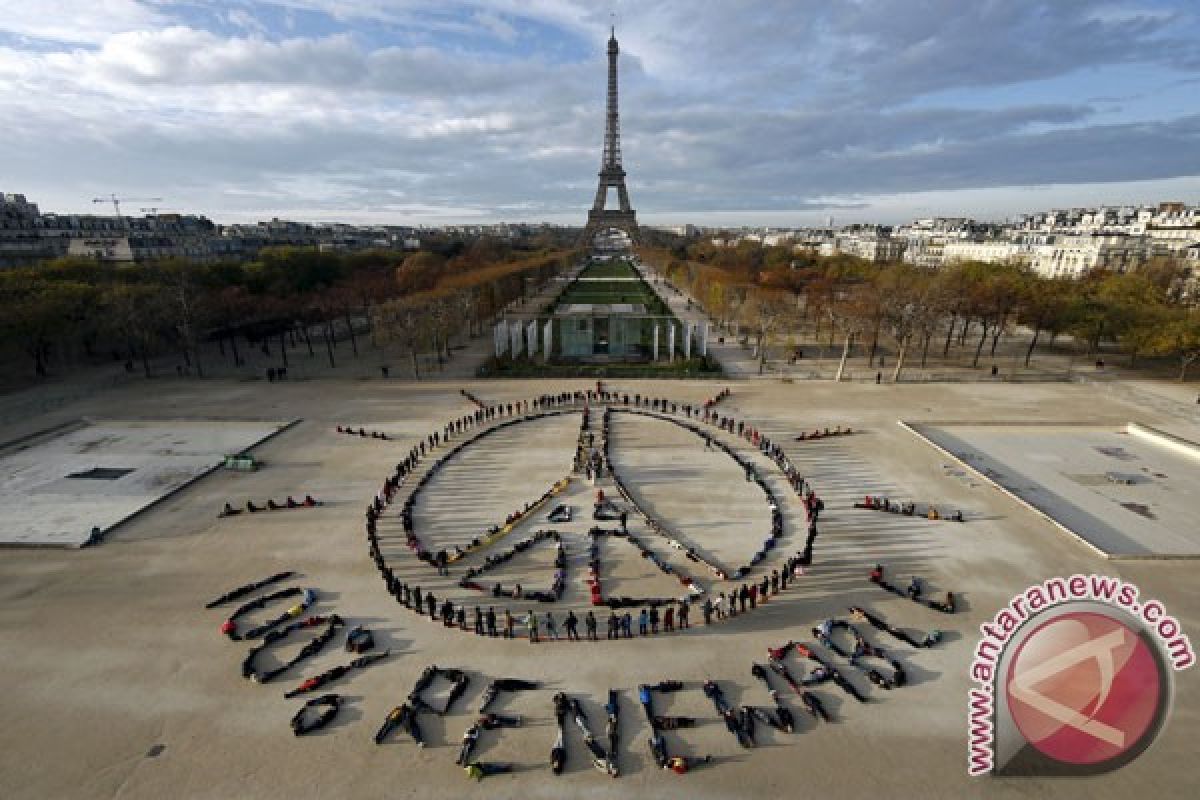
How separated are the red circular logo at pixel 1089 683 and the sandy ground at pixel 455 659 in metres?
4.18

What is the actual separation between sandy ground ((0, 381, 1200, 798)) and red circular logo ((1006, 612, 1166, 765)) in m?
4.18

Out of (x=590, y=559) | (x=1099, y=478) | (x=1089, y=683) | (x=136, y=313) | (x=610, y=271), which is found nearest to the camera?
(x=1089, y=683)

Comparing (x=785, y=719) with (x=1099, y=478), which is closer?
(x=785, y=719)

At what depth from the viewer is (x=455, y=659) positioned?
18297 mm

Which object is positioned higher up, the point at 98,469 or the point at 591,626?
the point at 591,626

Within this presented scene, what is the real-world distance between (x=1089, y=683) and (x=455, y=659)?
15.0 metres

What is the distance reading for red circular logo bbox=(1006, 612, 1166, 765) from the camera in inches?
416

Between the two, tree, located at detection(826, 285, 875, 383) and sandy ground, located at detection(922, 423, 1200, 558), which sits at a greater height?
tree, located at detection(826, 285, 875, 383)

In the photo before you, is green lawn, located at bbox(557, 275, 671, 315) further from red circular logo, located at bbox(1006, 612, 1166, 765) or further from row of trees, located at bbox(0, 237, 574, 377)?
red circular logo, located at bbox(1006, 612, 1166, 765)

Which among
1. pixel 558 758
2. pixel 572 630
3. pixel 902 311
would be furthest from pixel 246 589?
pixel 902 311

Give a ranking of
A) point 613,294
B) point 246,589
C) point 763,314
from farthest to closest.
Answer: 1. point 613,294
2. point 763,314
3. point 246,589

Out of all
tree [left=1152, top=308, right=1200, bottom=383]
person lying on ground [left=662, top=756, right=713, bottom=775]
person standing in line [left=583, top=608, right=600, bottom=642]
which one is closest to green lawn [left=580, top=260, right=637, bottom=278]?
tree [left=1152, top=308, right=1200, bottom=383]

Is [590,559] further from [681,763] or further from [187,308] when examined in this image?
[187,308]

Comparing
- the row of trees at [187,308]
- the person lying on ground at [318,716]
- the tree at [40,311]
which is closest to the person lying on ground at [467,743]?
the person lying on ground at [318,716]
